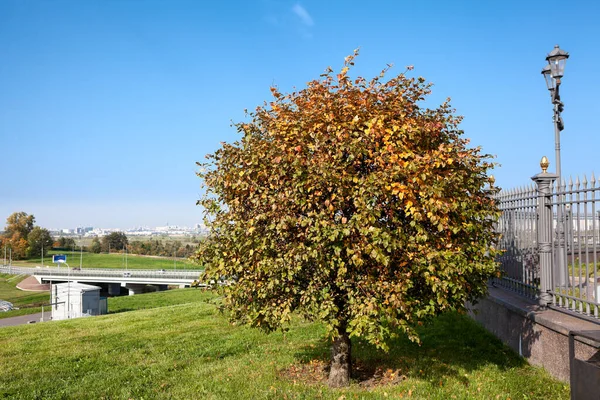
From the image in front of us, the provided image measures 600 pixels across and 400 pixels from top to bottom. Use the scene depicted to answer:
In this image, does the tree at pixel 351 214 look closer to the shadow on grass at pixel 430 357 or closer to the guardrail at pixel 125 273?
the shadow on grass at pixel 430 357

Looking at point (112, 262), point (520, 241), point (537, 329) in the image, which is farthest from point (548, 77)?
point (112, 262)

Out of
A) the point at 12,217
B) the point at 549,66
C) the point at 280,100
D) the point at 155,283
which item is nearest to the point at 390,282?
the point at 280,100

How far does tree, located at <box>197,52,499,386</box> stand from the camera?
5.46 metres

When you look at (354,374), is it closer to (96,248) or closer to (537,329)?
(537,329)

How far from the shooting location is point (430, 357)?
787cm

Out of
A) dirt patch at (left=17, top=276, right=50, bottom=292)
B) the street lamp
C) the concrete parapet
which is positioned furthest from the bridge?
the street lamp

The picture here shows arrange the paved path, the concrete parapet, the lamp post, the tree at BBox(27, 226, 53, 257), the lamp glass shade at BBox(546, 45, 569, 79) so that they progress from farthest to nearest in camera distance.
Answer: the tree at BBox(27, 226, 53, 257), the paved path, the lamp glass shade at BBox(546, 45, 569, 79), the lamp post, the concrete parapet

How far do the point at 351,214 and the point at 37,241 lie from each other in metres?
144

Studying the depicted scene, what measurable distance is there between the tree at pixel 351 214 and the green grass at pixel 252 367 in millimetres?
1082

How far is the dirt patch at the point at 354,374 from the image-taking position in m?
6.83

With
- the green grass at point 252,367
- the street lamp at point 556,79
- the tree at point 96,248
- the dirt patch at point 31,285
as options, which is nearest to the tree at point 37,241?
the tree at point 96,248

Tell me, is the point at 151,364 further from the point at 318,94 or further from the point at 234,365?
the point at 318,94

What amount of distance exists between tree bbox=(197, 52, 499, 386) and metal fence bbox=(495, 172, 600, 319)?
148 cm

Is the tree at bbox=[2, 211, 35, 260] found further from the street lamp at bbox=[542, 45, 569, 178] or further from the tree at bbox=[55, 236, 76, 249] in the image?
the street lamp at bbox=[542, 45, 569, 178]
